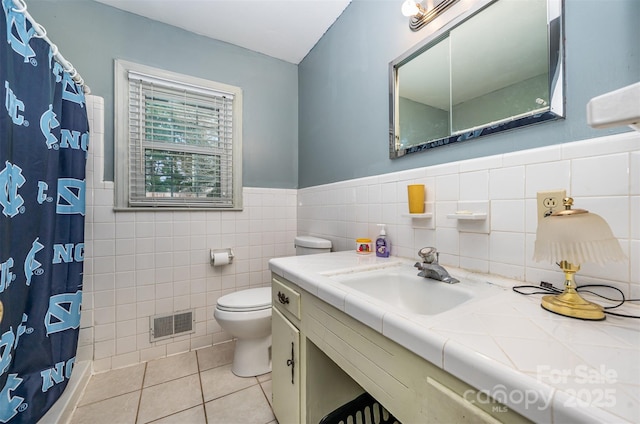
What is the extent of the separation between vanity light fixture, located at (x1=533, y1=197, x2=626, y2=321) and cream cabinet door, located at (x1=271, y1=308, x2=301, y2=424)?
2.57 ft

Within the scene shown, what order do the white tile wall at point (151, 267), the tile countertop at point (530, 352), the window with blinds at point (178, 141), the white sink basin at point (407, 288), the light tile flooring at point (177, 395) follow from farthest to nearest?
the window with blinds at point (178, 141), the white tile wall at point (151, 267), the light tile flooring at point (177, 395), the white sink basin at point (407, 288), the tile countertop at point (530, 352)

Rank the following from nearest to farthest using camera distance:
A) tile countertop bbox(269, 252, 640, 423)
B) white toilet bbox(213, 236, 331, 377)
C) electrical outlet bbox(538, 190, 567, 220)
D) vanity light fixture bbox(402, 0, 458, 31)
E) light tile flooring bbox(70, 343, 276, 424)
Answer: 1. tile countertop bbox(269, 252, 640, 423)
2. electrical outlet bbox(538, 190, 567, 220)
3. vanity light fixture bbox(402, 0, 458, 31)
4. light tile flooring bbox(70, 343, 276, 424)
5. white toilet bbox(213, 236, 331, 377)

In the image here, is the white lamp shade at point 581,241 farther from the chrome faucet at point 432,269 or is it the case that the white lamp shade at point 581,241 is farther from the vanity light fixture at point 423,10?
the vanity light fixture at point 423,10

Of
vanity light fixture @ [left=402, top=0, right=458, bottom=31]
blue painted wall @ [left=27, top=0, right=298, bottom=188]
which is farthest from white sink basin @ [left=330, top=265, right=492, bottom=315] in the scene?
blue painted wall @ [left=27, top=0, right=298, bottom=188]

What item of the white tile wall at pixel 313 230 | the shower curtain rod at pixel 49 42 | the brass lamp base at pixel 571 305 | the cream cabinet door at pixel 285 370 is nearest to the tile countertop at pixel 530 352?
the brass lamp base at pixel 571 305

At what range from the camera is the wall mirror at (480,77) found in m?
0.77

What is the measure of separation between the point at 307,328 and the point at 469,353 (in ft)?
1.92

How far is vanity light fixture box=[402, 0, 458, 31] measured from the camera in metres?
1.05

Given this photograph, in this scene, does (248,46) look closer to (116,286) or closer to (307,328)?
(116,286)

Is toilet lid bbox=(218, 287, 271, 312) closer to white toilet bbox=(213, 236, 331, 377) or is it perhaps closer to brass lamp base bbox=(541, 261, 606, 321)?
white toilet bbox=(213, 236, 331, 377)

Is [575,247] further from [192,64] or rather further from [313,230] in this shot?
[192,64]

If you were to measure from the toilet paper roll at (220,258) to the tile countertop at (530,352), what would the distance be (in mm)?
1372

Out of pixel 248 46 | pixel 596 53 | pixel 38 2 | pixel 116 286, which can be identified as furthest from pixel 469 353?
pixel 38 2

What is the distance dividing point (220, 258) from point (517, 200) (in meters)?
1.74
